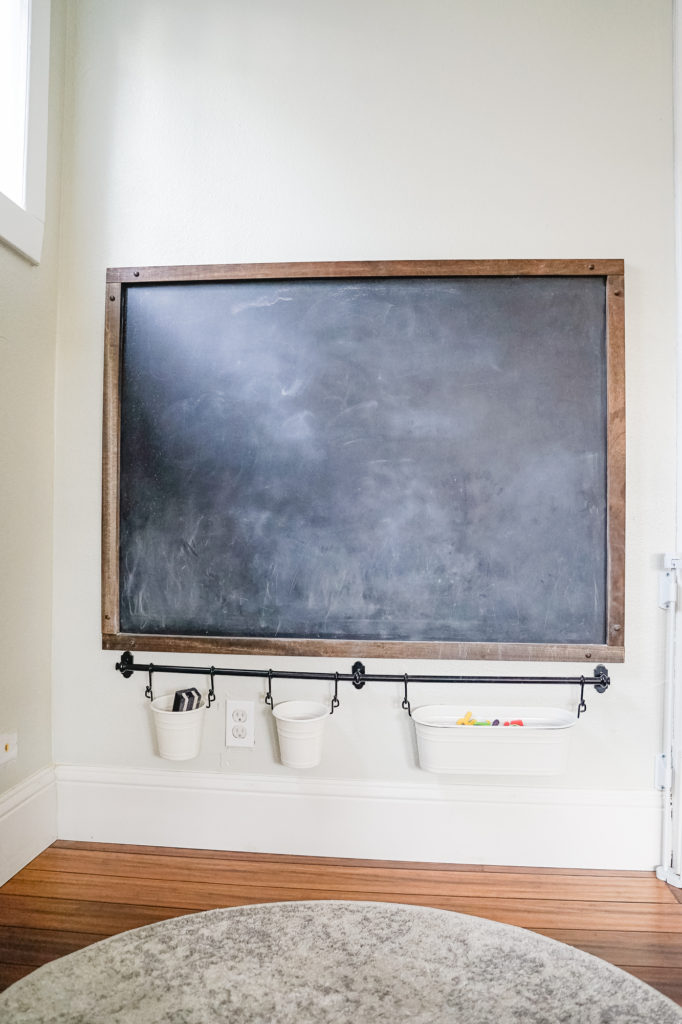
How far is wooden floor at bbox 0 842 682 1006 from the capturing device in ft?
4.57

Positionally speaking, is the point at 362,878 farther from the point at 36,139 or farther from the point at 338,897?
the point at 36,139

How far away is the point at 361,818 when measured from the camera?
176 centimetres

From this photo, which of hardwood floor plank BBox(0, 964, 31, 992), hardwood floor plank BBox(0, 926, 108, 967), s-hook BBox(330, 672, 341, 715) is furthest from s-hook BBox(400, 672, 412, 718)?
hardwood floor plank BBox(0, 964, 31, 992)

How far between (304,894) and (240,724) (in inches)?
17.9

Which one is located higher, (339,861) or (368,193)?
(368,193)

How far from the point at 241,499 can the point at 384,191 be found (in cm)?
95

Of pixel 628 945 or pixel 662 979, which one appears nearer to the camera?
pixel 662 979

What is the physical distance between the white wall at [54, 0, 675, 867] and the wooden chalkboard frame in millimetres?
50

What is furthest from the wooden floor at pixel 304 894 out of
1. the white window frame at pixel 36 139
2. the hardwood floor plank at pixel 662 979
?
the white window frame at pixel 36 139

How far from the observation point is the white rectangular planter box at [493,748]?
164 centimetres

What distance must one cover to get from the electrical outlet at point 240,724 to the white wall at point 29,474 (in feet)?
1.74

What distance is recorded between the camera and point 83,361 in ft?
6.11

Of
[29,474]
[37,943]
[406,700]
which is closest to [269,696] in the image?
[406,700]

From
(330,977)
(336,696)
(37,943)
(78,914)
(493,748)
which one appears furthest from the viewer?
(336,696)
